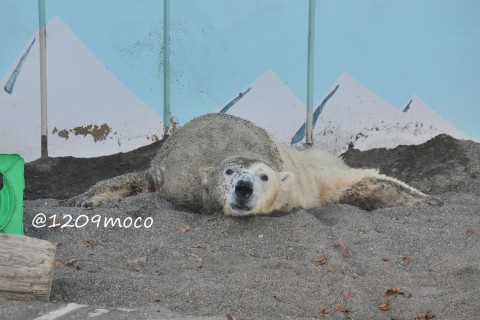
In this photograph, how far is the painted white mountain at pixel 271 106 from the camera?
8.11m

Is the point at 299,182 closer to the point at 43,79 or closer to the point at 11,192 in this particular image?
the point at 11,192

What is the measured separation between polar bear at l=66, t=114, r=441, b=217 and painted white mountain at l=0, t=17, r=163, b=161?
125 centimetres

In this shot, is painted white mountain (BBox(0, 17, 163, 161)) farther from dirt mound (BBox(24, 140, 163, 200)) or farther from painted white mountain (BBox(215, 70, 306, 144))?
painted white mountain (BBox(215, 70, 306, 144))

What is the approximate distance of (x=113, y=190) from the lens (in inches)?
264

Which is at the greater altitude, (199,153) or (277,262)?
(199,153)

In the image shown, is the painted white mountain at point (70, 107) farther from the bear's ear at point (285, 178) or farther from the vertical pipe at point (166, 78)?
the bear's ear at point (285, 178)

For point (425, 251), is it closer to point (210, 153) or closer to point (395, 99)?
point (210, 153)

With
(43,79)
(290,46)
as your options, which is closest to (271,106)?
(290,46)

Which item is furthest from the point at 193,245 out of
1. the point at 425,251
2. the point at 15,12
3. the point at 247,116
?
the point at 15,12

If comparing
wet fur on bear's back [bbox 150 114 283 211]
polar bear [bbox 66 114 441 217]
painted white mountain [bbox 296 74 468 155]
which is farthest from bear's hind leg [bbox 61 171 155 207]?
painted white mountain [bbox 296 74 468 155]

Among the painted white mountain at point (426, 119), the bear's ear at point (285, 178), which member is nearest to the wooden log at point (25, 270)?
the bear's ear at point (285, 178)

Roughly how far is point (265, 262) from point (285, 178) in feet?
5.11

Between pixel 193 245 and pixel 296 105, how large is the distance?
3504mm

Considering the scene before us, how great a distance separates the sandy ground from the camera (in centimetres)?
364
